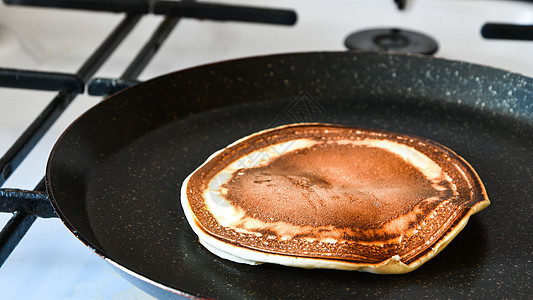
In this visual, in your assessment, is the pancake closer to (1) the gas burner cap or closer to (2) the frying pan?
(2) the frying pan

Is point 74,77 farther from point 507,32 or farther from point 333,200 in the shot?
point 507,32

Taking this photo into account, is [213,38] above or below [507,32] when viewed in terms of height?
below

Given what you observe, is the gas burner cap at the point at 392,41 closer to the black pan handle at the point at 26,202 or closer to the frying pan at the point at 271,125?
the frying pan at the point at 271,125

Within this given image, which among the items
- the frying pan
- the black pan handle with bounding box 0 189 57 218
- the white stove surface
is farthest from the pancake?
the white stove surface

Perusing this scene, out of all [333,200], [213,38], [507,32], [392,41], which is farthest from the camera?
[213,38]

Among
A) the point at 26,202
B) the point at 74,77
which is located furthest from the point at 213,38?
the point at 26,202

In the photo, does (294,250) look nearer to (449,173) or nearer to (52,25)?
(449,173)

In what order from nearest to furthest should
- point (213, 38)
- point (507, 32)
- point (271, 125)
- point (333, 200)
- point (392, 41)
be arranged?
point (333, 200) < point (271, 125) < point (507, 32) < point (392, 41) < point (213, 38)
